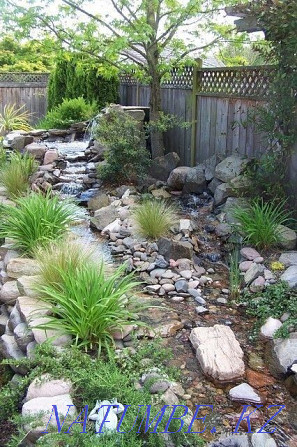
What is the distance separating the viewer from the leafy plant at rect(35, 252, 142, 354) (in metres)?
3.16

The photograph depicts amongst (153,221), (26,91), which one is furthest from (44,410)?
(26,91)

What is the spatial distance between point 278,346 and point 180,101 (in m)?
5.20

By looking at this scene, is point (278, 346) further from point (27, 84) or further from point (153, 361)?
point (27, 84)

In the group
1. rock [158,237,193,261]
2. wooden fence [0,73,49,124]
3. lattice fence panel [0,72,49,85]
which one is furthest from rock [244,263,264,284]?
lattice fence panel [0,72,49,85]

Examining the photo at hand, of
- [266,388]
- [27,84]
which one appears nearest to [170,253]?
[266,388]

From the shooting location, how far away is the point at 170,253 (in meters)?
4.66

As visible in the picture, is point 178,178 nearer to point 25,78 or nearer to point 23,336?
point 23,336

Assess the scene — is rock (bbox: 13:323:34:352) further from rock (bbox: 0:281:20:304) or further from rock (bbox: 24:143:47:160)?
rock (bbox: 24:143:47:160)

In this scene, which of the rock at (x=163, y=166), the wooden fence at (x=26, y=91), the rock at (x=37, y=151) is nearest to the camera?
the rock at (x=163, y=166)

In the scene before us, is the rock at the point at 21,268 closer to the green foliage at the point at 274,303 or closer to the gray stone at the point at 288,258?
the green foliage at the point at 274,303

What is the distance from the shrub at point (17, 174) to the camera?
21.7ft

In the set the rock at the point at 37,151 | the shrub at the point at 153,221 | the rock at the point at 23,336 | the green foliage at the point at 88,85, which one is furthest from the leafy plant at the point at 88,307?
the green foliage at the point at 88,85

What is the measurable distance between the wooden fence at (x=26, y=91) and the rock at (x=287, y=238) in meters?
9.53

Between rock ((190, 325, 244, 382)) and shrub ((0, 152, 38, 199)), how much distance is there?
367 cm
